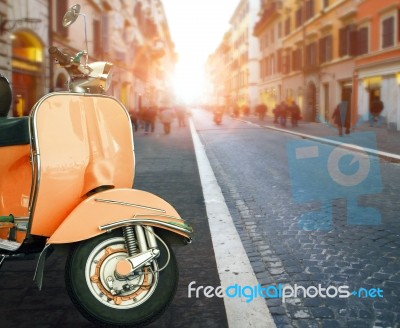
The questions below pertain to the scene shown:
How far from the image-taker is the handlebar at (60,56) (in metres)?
2.64

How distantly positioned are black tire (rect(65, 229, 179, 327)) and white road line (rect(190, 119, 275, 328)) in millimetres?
440

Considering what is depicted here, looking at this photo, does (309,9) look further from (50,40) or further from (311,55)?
(50,40)

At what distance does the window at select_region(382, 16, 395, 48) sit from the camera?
21.8 meters

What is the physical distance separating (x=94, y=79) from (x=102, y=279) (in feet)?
3.79

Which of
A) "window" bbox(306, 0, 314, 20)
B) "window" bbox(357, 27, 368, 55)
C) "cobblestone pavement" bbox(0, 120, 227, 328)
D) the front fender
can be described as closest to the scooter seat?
the front fender

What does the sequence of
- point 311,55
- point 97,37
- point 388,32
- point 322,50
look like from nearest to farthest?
1. point 388,32
2. point 97,37
3. point 322,50
4. point 311,55

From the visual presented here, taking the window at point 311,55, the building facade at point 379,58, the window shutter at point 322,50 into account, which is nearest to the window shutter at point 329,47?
the window shutter at point 322,50

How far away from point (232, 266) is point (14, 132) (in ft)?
5.84

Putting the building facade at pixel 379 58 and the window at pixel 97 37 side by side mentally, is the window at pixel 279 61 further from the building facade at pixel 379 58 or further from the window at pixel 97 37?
the window at pixel 97 37

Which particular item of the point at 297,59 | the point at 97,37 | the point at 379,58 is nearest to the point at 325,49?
the point at 297,59

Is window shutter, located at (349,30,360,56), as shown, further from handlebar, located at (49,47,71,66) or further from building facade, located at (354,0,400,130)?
handlebar, located at (49,47,71,66)

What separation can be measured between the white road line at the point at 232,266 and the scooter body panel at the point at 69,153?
1.01 meters

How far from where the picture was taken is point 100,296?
7.75 ft

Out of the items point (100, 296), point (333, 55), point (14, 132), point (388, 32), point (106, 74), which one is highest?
point (388, 32)
